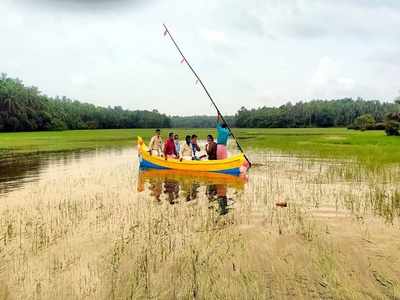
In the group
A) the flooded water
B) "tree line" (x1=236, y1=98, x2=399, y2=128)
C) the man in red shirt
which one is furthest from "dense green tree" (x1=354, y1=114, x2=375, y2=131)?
the flooded water

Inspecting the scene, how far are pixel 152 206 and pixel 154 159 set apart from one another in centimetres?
991

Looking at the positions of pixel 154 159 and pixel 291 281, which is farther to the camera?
Answer: pixel 154 159

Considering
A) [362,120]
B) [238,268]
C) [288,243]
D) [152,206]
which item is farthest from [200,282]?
[362,120]

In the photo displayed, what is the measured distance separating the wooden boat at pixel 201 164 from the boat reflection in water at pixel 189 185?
0.91 ft

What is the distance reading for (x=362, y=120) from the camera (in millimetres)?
83562

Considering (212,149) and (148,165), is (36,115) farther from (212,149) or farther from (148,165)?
(212,149)

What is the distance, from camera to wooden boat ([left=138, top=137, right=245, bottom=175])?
1917cm

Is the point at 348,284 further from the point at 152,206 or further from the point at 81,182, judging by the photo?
the point at 81,182

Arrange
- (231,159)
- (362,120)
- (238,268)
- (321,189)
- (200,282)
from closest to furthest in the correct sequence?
(200,282) → (238,268) → (321,189) → (231,159) → (362,120)

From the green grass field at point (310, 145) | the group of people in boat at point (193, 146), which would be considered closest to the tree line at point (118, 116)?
the green grass field at point (310, 145)

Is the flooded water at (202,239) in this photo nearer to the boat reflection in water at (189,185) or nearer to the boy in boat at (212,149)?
the boat reflection in water at (189,185)

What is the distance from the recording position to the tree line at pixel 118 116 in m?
84.2

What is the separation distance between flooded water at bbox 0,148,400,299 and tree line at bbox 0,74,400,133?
38.9 m

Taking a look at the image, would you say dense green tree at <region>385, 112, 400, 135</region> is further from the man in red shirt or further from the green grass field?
the man in red shirt
